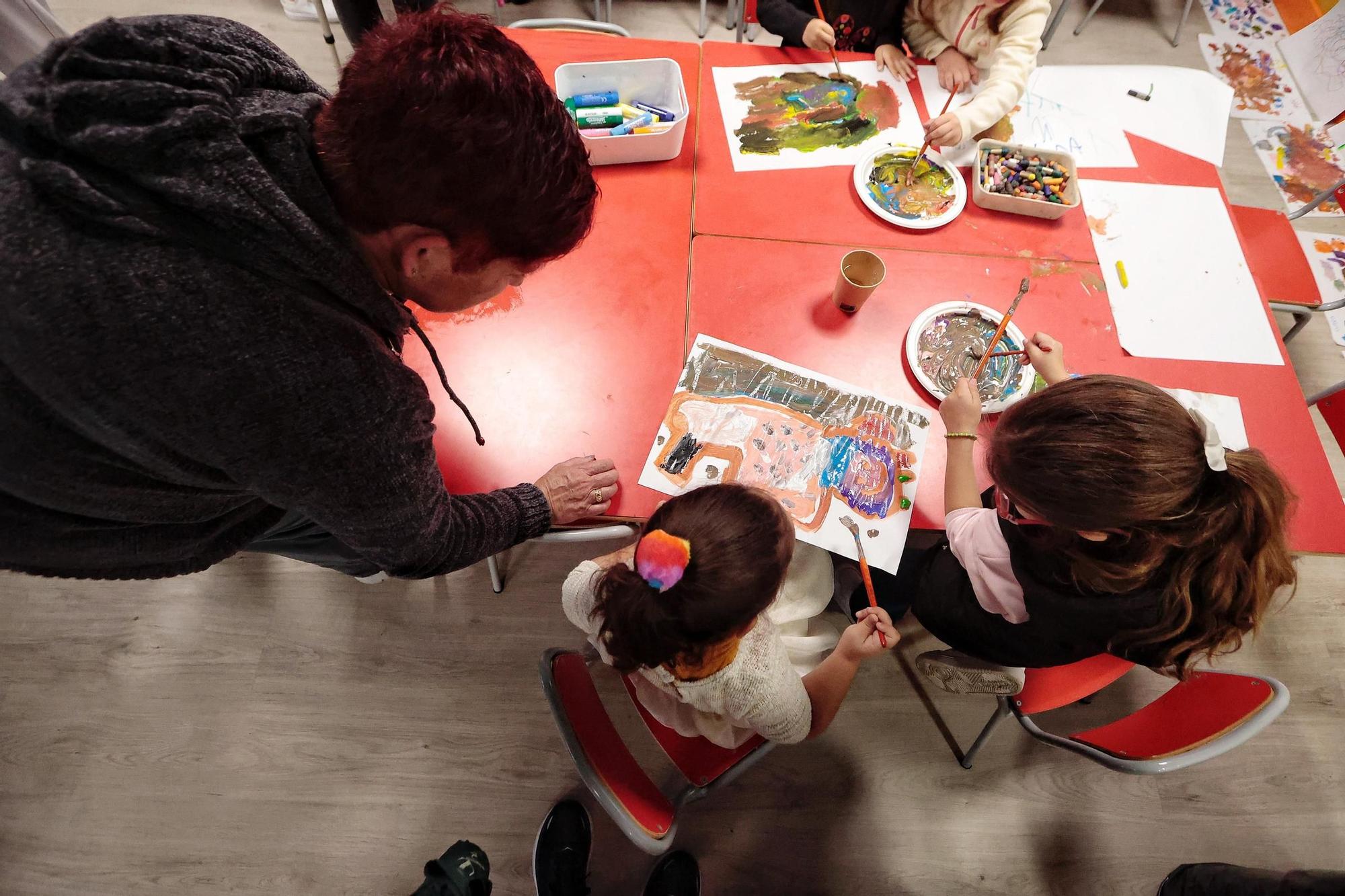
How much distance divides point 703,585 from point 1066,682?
2.79 ft

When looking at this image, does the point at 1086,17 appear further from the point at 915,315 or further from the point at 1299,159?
the point at 915,315

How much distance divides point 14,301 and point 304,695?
148 centimetres

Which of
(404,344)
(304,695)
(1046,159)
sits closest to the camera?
(404,344)

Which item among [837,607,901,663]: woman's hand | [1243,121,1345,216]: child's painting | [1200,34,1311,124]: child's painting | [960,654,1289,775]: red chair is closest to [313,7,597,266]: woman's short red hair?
[837,607,901,663]: woman's hand

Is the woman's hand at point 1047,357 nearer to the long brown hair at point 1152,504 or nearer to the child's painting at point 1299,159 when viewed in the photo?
the long brown hair at point 1152,504

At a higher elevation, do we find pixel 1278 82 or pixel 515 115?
pixel 515 115

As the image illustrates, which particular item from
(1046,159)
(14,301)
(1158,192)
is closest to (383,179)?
(14,301)

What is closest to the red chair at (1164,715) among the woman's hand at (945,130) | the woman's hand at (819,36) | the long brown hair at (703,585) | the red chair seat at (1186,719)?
the red chair seat at (1186,719)

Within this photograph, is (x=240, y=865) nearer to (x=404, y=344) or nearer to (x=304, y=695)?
(x=304, y=695)

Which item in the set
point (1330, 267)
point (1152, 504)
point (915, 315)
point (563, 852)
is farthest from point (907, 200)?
point (563, 852)

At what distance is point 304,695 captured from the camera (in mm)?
1810

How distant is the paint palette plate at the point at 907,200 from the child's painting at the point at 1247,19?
241cm

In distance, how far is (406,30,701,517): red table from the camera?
1.23 metres

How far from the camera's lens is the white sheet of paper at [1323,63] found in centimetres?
202
